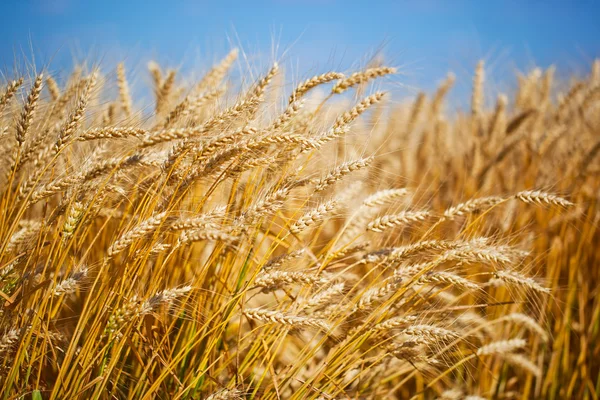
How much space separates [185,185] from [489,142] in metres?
3.10

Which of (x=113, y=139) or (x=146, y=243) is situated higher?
(x=113, y=139)

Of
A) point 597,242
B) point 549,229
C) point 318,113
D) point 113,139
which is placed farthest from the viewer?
point 597,242

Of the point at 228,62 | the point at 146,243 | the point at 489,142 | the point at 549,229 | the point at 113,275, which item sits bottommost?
the point at 113,275

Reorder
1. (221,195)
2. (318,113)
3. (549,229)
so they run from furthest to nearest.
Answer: (549,229) → (221,195) → (318,113)

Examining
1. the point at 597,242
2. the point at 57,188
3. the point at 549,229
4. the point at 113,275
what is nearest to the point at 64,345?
the point at 113,275

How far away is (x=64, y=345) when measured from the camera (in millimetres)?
1493

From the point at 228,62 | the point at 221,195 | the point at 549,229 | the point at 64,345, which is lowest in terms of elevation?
the point at 64,345

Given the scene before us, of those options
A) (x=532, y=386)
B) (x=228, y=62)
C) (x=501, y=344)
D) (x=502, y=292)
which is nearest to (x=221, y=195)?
(x=228, y=62)

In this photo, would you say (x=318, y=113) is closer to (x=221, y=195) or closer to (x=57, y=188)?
(x=221, y=195)

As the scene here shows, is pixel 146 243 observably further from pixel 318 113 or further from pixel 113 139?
pixel 318 113

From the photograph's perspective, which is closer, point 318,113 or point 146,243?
point 146,243

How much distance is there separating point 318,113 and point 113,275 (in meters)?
0.96

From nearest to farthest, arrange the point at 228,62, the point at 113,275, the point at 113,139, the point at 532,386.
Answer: the point at 113,275
the point at 113,139
the point at 532,386
the point at 228,62

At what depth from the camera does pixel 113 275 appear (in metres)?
1.29
